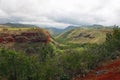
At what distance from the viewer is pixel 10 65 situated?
380 feet

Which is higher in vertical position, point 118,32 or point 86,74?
point 118,32

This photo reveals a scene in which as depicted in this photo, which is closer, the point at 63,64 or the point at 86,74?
the point at 86,74

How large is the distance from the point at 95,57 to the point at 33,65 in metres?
36.9

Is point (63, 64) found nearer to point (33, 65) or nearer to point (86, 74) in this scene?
point (86, 74)

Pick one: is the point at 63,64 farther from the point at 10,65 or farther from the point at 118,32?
the point at 118,32

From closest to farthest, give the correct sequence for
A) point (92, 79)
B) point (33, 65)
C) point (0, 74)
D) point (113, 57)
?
point (92, 79) → point (33, 65) → point (0, 74) → point (113, 57)

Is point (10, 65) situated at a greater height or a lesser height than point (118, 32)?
lesser

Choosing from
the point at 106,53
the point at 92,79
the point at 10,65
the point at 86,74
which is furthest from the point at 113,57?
the point at 10,65

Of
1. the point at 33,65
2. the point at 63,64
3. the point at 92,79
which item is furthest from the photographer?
the point at 63,64

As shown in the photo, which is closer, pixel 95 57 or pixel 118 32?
pixel 95 57

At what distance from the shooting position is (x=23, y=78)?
104 m

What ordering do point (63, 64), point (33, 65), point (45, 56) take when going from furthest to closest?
1. point (45, 56)
2. point (63, 64)
3. point (33, 65)

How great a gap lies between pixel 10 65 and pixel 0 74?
394 inches

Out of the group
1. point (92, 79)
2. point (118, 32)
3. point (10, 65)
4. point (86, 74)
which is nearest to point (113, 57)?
point (118, 32)
